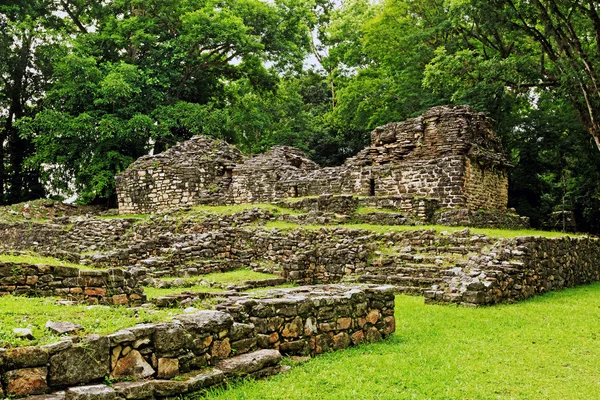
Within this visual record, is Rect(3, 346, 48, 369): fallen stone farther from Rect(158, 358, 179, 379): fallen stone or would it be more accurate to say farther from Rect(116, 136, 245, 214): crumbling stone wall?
Rect(116, 136, 245, 214): crumbling stone wall

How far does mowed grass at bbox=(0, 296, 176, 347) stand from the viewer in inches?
173

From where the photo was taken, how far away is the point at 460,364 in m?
6.73

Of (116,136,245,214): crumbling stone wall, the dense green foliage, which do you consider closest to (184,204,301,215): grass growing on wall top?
(116,136,245,214): crumbling stone wall

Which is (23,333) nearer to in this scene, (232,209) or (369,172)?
(232,209)

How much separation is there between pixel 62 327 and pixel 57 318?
0.53 metres

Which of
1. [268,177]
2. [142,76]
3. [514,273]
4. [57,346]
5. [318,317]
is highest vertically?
[142,76]

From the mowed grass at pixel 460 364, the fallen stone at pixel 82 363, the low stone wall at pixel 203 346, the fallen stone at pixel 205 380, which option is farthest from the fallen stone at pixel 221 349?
the fallen stone at pixel 82 363

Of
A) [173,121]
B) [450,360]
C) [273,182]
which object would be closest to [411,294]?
[450,360]

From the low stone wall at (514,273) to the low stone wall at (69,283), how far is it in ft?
24.2

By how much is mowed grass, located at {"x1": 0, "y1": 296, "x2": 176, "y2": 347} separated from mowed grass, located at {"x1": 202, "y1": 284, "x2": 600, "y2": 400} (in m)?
1.26

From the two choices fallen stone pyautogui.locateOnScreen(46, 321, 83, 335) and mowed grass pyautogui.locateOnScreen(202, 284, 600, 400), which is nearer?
fallen stone pyautogui.locateOnScreen(46, 321, 83, 335)

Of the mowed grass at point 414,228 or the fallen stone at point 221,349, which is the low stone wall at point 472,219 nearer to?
the mowed grass at point 414,228

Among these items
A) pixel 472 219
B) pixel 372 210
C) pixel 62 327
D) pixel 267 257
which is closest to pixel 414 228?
pixel 472 219

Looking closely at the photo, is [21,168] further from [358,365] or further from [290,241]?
[358,365]
